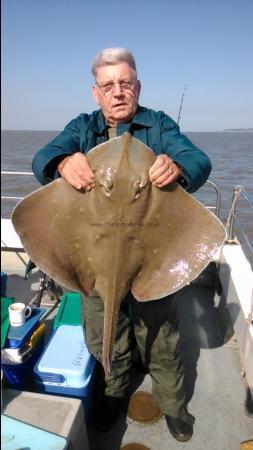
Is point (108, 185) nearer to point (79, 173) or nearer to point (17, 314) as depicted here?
point (79, 173)

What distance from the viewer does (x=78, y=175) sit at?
183 cm

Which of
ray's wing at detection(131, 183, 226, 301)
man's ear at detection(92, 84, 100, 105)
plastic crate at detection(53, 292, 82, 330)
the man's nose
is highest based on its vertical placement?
the man's nose

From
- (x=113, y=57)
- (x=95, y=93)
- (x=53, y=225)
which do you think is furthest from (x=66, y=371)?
(x=113, y=57)

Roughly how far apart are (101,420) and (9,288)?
2.77m

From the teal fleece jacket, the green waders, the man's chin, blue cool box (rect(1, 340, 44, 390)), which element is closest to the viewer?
the teal fleece jacket

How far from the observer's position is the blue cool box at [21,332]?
2598 mm

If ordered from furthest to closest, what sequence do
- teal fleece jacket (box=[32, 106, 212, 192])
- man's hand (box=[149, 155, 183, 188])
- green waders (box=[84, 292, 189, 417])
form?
green waders (box=[84, 292, 189, 417]) → teal fleece jacket (box=[32, 106, 212, 192]) → man's hand (box=[149, 155, 183, 188])

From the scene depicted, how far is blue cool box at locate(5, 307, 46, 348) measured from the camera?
2.60 m

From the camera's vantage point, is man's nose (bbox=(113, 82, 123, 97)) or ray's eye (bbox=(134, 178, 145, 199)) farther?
man's nose (bbox=(113, 82, 123, 97))

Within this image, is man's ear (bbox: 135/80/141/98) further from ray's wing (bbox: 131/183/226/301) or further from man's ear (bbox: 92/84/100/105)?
ray's wing (bbox: 131/183/226/301)

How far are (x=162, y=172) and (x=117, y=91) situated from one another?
2.11 ft

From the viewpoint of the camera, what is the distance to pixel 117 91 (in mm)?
2121

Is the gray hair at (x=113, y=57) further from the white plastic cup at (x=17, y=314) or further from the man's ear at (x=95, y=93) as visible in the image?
the white plastic cup at (x=17, y=314)

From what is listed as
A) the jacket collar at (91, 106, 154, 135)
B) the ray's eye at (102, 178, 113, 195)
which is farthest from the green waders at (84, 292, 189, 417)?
the jacket collar at (91, 106, 154, 135)
